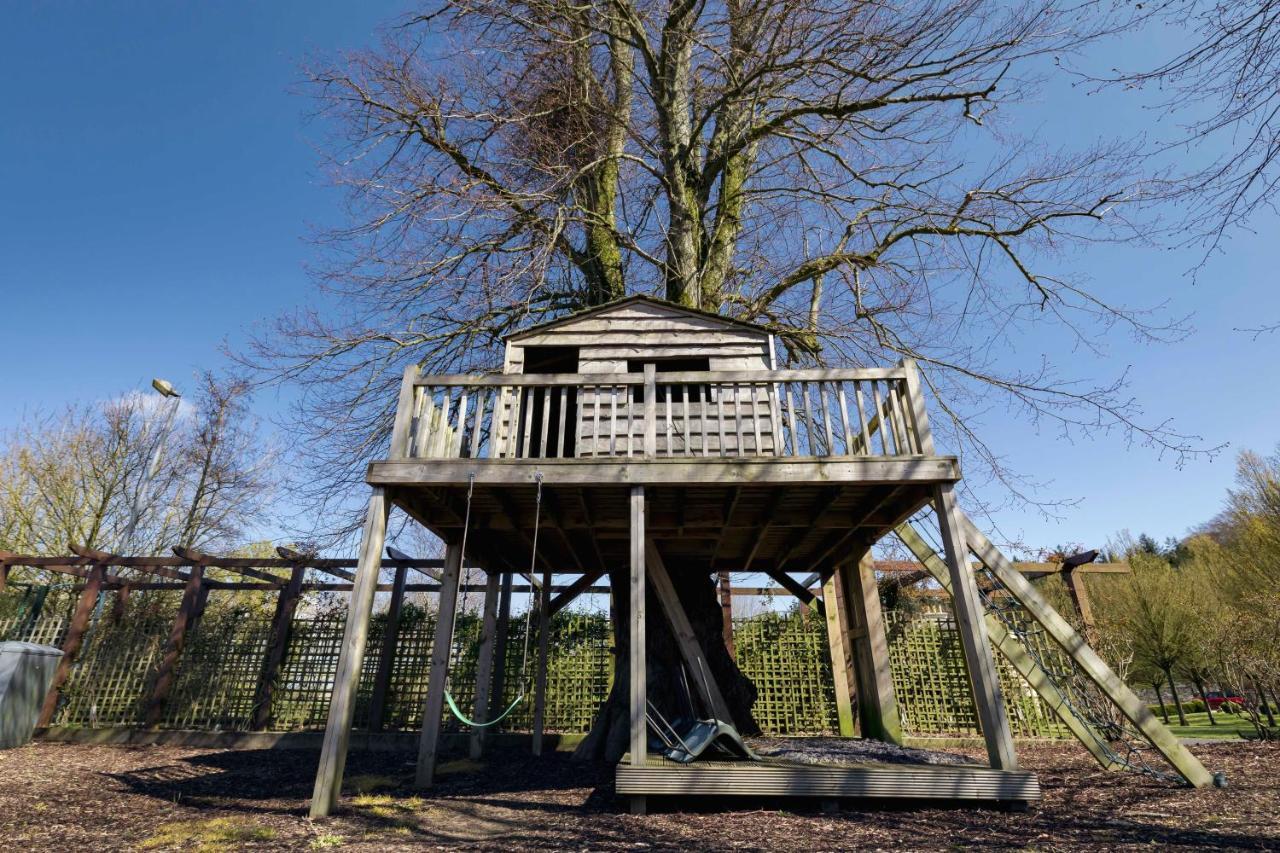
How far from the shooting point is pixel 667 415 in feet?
19.2

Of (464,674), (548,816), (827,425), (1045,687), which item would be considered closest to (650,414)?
(827,425)

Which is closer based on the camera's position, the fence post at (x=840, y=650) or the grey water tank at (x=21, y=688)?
the grey water tank at (x=21, y=688)

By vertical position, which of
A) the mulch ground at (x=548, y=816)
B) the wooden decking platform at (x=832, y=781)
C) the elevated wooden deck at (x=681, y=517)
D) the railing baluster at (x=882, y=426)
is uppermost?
the railing baluster at (x=882, y=426)

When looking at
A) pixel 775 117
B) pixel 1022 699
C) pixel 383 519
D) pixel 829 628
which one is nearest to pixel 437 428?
pixel 383 519

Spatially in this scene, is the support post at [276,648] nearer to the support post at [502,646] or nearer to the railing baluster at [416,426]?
the support post at [502,646]

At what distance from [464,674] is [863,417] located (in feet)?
24.8

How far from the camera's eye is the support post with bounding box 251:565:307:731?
902 centimetres

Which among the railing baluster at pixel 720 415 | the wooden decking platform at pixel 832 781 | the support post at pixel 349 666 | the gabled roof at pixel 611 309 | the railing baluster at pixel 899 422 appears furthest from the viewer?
the gabled roof at pixel 611 309

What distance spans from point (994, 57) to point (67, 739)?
55.8 ft

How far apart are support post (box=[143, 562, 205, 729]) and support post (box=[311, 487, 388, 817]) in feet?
19.9

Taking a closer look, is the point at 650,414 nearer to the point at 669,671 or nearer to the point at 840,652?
the point at 669,671

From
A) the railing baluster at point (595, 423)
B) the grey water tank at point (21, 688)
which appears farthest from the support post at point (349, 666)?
the grey water tank at point (21, 688)

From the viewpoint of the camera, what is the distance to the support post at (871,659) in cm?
745

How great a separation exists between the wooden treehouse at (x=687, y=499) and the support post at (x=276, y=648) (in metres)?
3.40
